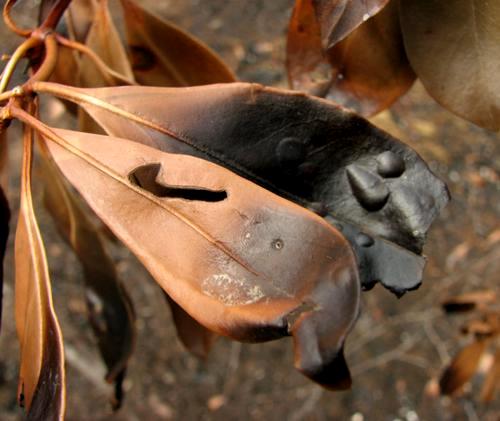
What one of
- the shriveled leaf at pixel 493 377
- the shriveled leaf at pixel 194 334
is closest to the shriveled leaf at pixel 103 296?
the shriveled leaf at pixel 194 334

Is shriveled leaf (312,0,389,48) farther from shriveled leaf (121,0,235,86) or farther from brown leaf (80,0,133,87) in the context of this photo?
brown leaf (80,0,133,87)

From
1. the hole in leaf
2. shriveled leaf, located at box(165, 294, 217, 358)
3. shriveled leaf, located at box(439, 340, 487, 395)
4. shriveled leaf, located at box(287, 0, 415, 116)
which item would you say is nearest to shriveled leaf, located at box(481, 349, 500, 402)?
shriveled leaf, located at box(439, 340, 487, 395)

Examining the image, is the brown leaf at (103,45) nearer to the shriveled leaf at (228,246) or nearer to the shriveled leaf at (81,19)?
the shriveled leaf at (81,19)

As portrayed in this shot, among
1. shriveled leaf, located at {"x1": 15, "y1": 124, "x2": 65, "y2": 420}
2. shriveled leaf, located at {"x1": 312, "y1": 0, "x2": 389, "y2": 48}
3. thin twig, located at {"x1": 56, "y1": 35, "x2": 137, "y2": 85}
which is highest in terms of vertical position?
shriveled leaf, located at {"x1": 312, "y1": 0, "x2": 389, "y2": 48}

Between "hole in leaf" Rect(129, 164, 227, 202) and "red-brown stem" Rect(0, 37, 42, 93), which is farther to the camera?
"red-brown stem" Rect(0, 37, 42, 93)

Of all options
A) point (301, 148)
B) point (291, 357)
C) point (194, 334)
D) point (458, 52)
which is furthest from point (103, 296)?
point (291, 357)

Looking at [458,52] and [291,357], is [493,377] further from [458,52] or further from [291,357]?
[458,52]

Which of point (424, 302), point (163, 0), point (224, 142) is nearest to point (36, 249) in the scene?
point (224, 142)
